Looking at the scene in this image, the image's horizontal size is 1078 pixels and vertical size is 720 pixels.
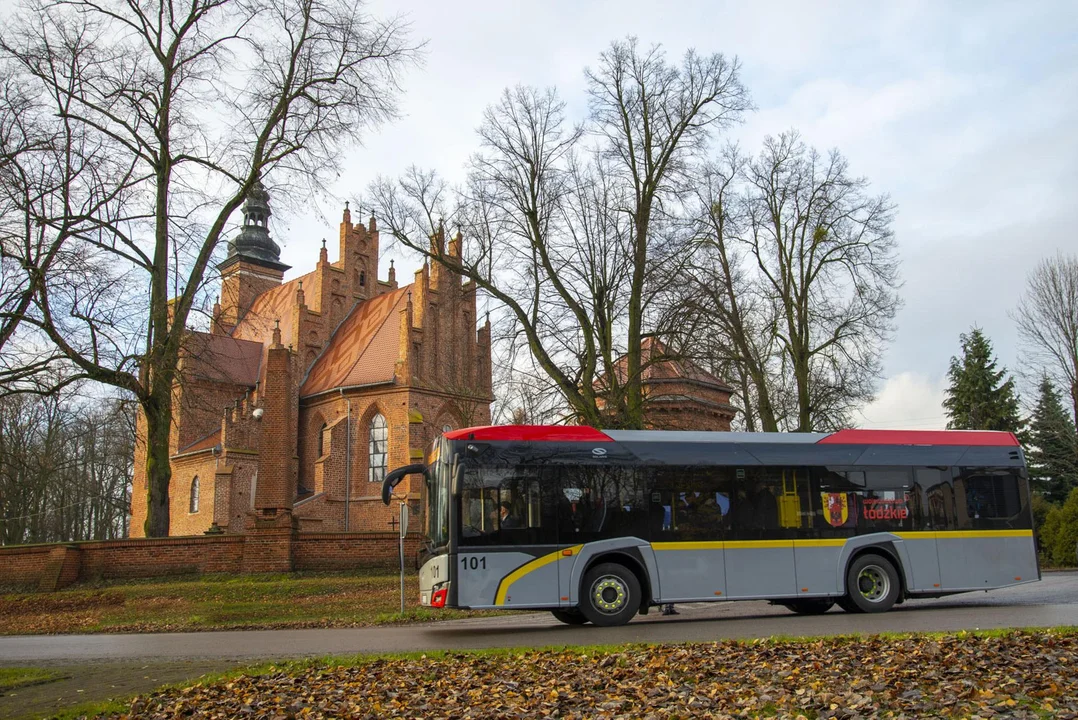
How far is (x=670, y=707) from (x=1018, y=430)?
37009 mm

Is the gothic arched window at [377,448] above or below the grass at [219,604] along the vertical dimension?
above

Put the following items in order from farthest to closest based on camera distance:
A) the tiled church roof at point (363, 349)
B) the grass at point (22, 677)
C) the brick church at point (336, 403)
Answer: the tiled church roof at point (363, 349), the brick church at point (336, 403), the grass at point (22, 677)

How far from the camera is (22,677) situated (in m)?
8.52

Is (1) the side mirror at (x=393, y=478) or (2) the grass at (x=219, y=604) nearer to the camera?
(1) the side mirror at (x=393, y=478)

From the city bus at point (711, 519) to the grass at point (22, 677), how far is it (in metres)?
4.93

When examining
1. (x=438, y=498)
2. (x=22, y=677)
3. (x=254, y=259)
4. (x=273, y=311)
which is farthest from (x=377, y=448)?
(x=22, y=677)

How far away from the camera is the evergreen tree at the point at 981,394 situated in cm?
3816

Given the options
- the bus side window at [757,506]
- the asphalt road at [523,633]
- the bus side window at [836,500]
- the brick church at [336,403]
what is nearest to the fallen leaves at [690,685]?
the asphalt road at [523,633]

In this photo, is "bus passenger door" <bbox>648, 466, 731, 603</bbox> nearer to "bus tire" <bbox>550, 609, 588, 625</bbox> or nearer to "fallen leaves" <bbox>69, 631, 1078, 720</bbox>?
"bus tire" <bbox>550, 609, 588, 625</bbox>

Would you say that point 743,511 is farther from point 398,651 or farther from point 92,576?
point 92,576

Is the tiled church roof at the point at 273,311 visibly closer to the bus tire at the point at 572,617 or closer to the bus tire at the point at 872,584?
the bus tire at the point at 572,617

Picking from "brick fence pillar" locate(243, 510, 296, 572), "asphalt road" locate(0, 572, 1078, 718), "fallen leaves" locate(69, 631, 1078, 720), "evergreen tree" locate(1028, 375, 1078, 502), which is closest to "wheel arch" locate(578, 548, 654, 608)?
"asphalt road" locate(0, 572, 1078, 718)

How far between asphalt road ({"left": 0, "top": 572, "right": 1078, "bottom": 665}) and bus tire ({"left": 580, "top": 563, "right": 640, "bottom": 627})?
28 cm

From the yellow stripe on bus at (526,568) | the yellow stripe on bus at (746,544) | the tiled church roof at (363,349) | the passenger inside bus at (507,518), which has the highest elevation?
the tiled church roof at (363,349)
